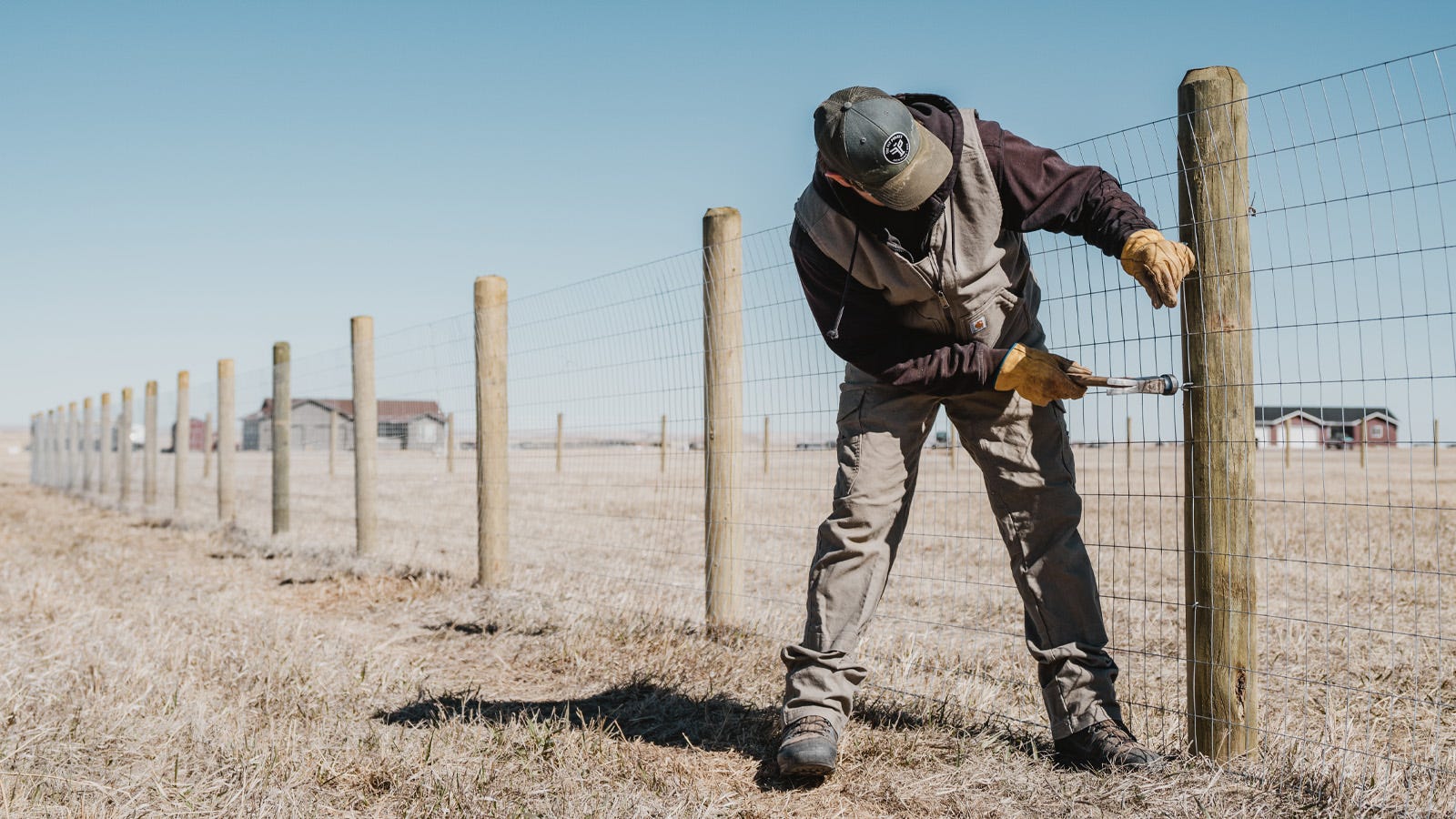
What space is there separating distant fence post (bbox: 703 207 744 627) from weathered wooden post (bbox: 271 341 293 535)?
5855 mm

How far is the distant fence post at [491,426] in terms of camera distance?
20.4 ft

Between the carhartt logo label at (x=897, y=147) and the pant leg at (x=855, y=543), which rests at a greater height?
the carhartt logo label at (x=897, y=147)

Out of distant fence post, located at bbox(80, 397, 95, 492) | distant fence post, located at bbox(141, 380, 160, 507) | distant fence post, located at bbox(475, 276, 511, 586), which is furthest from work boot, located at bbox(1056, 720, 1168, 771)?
distant fence post, located at bbox(80, 397, 95, 492)

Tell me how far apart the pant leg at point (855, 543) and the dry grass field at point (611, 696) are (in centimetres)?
25

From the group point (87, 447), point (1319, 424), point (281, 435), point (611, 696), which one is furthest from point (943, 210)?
point (87, 447)

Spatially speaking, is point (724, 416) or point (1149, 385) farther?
point (724, 416)

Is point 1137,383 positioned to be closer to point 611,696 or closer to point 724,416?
point 611,696

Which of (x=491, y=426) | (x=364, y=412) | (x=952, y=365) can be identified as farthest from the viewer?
(x=364, y=412)

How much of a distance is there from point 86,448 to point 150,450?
5.64m

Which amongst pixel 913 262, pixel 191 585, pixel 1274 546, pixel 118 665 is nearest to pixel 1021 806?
pixel 913 262

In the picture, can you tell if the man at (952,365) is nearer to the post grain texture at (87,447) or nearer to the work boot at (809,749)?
the work boot at (809,749)

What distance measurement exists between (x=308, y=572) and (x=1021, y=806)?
18.4 feet

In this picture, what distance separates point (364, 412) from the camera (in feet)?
26.5

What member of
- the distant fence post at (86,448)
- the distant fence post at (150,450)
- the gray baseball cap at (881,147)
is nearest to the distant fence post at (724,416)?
the gray baseball cap at (881,147)
